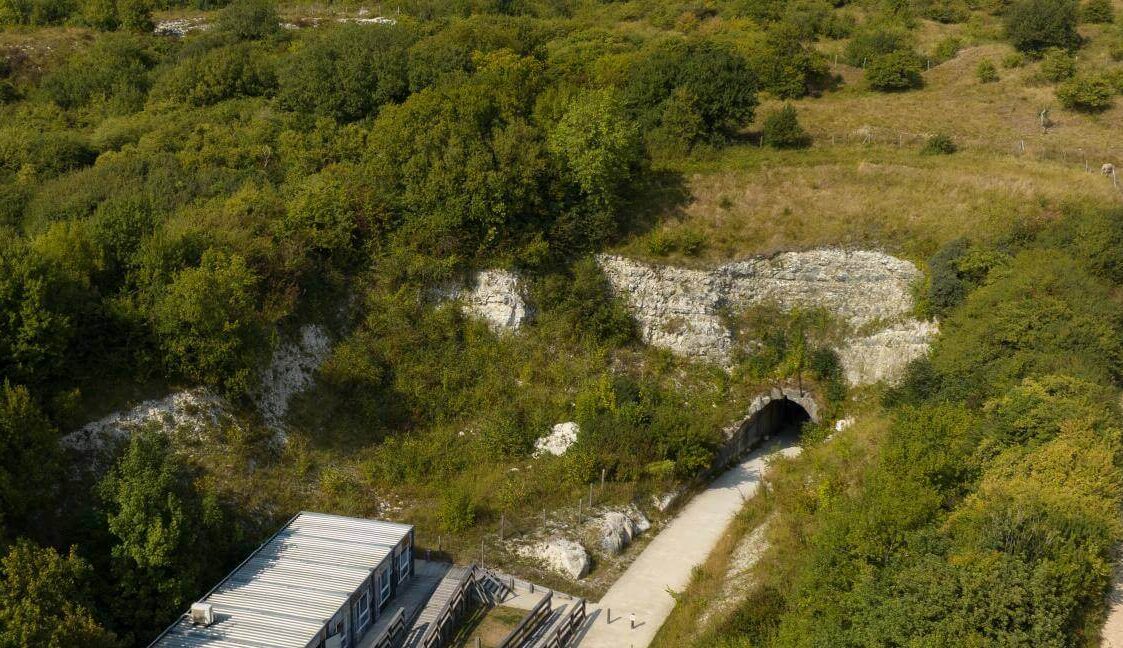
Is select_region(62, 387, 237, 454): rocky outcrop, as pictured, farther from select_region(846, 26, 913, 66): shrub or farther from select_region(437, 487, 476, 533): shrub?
select_region(846, 26, 913, 66): shrub

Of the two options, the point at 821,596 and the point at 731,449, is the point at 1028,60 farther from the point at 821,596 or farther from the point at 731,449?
the point at 821,596

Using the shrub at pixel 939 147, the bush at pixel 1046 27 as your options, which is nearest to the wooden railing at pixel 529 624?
the shrub at pixel 939 147

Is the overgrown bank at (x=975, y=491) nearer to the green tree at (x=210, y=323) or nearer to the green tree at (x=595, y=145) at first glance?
the green tree at (x=595, y=145)

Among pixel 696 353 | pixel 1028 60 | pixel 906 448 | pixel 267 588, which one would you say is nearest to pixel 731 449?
pixel 696 353

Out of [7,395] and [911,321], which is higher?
[7,395]

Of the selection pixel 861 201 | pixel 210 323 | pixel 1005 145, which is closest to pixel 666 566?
pixel 210 323
